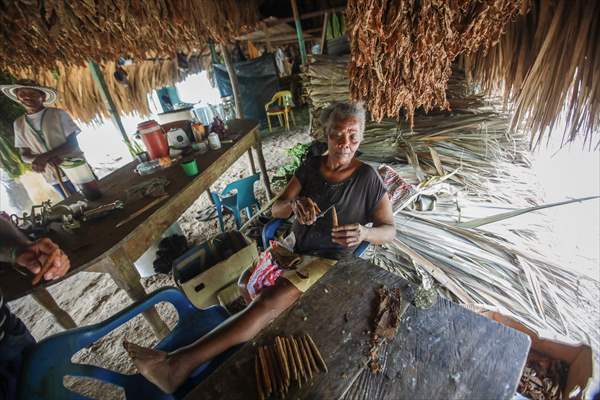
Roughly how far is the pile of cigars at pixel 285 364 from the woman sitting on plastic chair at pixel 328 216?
1.46 ft

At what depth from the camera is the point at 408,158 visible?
2895 mm

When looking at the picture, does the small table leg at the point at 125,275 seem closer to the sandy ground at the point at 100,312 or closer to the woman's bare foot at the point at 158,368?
the woman's bare foot at the point at 158,368

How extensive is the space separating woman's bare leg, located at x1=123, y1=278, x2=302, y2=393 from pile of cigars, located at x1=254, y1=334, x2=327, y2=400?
42 cm

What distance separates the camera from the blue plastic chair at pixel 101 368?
92 cm

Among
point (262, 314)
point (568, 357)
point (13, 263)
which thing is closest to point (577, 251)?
point (568, 357)

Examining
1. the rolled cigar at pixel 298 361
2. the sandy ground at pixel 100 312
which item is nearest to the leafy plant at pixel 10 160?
the sandy ground at pixel 100 312

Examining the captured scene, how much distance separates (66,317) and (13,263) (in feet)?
3.94

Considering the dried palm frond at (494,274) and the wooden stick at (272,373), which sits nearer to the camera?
the wooden stick at (272,373)

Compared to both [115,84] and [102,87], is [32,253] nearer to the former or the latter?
[102,87]

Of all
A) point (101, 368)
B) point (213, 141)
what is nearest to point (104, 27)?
point (213, 141)

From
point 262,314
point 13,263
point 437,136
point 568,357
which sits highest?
point 13,263

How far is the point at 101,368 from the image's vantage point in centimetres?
107

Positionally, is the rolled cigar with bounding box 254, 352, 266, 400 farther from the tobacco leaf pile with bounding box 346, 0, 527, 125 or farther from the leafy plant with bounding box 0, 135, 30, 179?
the leafy plant with bounding box 0, 135, 30, 179

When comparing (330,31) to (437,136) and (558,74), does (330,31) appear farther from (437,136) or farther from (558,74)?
(558,74)
